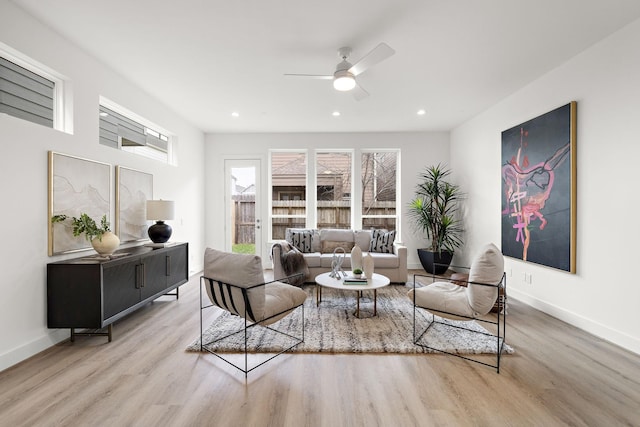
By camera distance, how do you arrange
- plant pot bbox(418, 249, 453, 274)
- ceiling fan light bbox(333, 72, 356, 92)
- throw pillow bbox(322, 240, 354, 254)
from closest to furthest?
ceiling fan light bbox(333, 72, 356, 92) → throw pillow bbox(322, 240, 354, 254) → plant pot bbox(418, 249, 453, 274)

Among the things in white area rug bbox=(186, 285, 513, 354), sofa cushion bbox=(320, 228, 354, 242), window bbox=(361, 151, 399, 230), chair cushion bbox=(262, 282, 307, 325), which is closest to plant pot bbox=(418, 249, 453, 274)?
window bbox=(361, 151, 399, 230)

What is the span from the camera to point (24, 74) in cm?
255

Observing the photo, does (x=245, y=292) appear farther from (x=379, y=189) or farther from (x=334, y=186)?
(x=379, y=189)

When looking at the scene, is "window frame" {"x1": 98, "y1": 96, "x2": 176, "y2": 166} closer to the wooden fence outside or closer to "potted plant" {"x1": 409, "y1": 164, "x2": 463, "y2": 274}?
the wooden fence outside

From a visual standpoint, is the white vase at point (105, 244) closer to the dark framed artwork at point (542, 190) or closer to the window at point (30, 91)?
the window at point (30, 91)

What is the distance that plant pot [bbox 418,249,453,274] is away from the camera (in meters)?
5.32

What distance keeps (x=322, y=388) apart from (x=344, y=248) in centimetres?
323

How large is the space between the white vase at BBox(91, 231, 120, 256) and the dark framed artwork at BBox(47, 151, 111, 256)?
0.21 meters

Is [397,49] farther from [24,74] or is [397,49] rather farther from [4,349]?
[4,349]

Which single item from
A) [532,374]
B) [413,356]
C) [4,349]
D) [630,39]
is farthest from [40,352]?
[630,39]

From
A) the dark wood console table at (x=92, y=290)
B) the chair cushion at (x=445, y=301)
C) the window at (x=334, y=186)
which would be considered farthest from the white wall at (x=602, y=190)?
the dark wood console table at (x=92, y=290)

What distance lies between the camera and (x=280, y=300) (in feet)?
8.20

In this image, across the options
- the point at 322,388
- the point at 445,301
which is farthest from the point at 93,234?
the point at 445,301

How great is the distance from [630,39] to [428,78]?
5.62 feet
